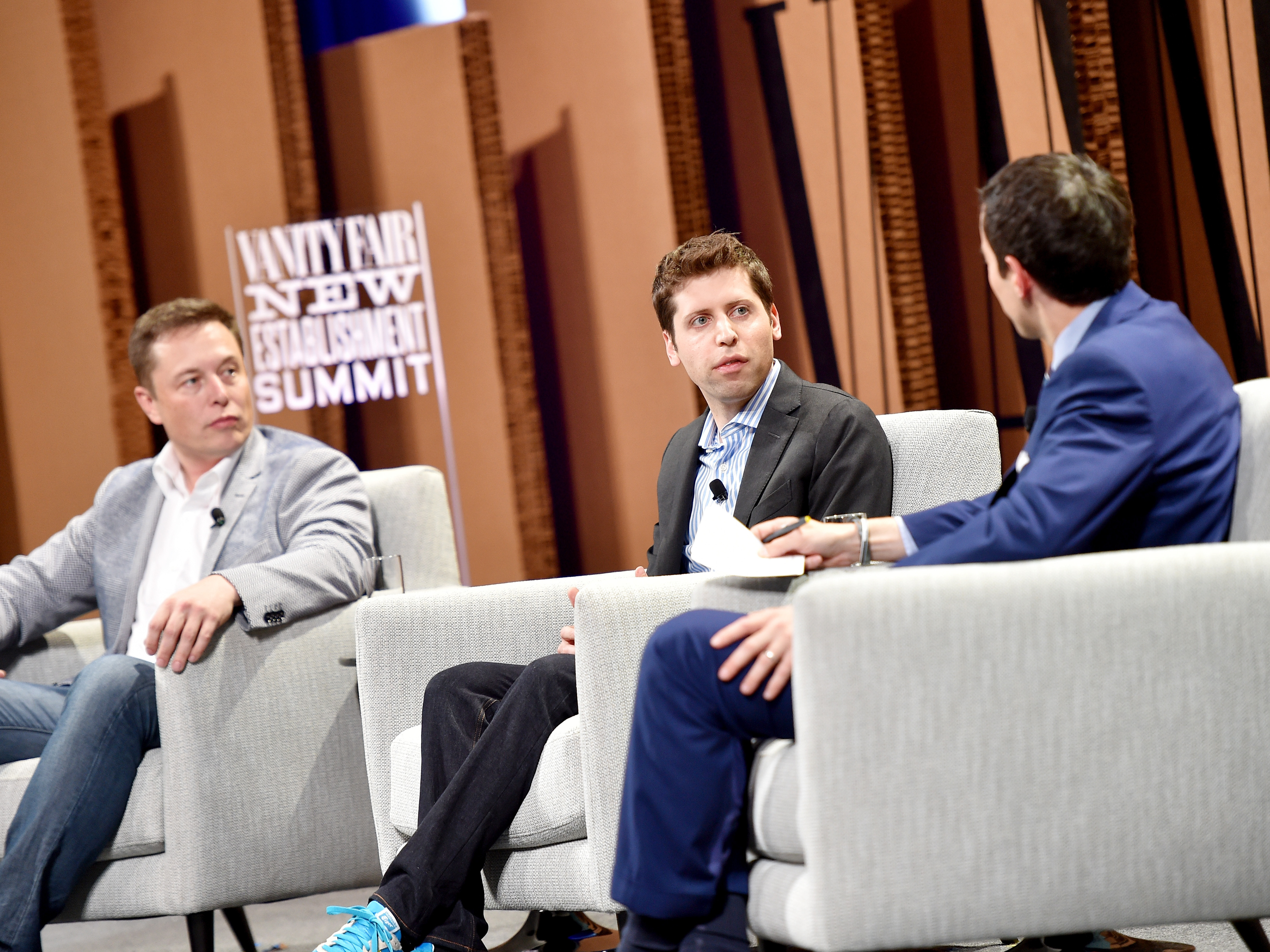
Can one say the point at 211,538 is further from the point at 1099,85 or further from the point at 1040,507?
the point at 1099,85

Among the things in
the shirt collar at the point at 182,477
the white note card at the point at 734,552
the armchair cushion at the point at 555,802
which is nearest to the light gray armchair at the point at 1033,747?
the white note card at the point at 734,552

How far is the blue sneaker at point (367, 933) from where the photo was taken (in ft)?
5.31

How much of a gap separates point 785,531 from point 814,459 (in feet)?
1.30

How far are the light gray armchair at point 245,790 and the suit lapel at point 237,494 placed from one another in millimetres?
380

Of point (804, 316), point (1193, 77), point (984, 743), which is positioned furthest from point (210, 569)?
point (1193, 77)

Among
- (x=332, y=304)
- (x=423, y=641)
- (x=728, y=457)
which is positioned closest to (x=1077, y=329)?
(x=728, y=457)

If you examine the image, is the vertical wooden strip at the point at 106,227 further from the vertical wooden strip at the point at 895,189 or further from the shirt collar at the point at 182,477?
the vertical wooden strip at the point at 895,189

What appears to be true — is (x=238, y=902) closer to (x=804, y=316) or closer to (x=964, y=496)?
(x=964, y=496)

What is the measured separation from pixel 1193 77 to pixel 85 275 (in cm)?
352

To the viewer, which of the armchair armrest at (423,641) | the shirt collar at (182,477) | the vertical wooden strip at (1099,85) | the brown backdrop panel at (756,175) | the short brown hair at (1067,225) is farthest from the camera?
the brown backdrop panel at (756,175)

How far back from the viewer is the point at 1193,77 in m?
3.25

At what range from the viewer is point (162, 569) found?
8.44 feet

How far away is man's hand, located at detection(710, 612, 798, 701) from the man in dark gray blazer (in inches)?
18.9

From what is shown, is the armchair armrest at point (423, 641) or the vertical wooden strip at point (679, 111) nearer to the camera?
the armchair armrest at point (423, 641)
